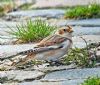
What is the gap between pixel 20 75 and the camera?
4676 mm

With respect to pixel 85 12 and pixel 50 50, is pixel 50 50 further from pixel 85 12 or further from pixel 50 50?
pixel 85 12

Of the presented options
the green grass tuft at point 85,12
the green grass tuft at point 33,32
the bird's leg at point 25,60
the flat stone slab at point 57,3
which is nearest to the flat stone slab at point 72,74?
the bird's leg at point 25,60

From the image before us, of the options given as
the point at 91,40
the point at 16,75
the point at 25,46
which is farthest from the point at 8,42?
the point at 16,75

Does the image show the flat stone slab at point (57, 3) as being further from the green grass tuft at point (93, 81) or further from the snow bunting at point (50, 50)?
the green grass tuft at point (93, 81)

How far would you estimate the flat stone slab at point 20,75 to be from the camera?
457cm

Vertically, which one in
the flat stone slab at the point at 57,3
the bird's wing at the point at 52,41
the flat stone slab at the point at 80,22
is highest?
the bird's wing at the point at 52,41

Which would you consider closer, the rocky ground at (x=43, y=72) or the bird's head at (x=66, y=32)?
the rocky ground at (x=43, y=72)

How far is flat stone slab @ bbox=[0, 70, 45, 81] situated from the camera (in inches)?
180

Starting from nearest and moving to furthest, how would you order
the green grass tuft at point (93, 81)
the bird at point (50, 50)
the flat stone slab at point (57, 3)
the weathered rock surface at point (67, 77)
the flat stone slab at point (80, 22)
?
the green grass tuft at point (93, 81) → the weathered rock surface at point (67, 77) → the bird at point (50, 50) → the flat stone slab at point (80, 22) → the flat stone slab at point (57, 3)

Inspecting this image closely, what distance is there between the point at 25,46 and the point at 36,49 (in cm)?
138

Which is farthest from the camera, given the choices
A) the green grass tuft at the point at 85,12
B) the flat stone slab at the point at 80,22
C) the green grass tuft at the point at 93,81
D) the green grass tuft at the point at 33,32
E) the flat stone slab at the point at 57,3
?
the flat stone slab at the point at 57,3

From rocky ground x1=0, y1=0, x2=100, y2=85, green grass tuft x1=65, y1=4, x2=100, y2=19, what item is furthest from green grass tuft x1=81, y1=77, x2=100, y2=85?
green grass tuft x1=65, y1=4, x2=100, y2=19

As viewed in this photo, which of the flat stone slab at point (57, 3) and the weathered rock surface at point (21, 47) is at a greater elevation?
the weathered rock surface at point (21, 47)

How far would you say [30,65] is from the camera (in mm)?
5113
